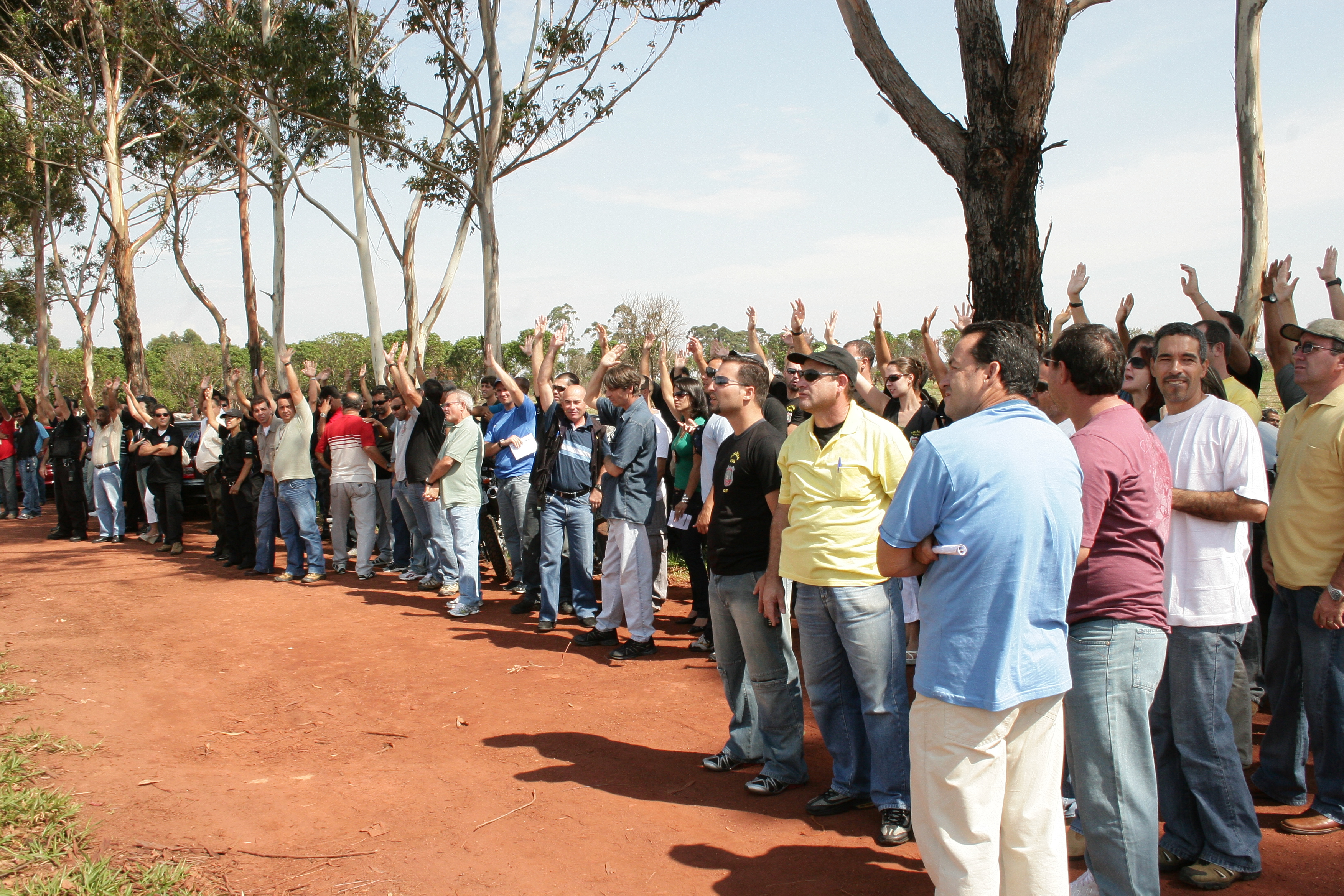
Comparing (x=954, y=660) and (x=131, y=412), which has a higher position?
(x=131, y=412)

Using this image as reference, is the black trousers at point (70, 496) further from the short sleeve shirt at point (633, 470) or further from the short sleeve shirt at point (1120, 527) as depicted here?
the short sleeve shirt at point (1120, 527)

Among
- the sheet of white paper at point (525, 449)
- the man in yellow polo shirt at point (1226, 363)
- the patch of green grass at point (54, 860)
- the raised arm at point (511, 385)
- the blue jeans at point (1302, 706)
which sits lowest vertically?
the patch of green grass at point (54, 860)

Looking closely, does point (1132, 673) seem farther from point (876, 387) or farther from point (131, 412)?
point (131, 412)

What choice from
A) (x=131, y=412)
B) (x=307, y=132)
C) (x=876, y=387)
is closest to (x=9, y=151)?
(x=307, y=132)

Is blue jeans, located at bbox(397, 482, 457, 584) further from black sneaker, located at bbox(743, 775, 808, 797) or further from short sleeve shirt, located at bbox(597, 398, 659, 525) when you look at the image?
black sneaker, located at bbox(743, 775, 808, 797)

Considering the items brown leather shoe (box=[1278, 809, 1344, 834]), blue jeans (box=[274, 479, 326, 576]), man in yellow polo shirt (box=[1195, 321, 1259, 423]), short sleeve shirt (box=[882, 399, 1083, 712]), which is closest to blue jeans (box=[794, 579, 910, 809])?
short sleeve shirt (box=[882, 399, 1083, 712])

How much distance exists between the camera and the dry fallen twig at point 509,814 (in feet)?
13.9

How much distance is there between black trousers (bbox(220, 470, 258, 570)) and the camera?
10750 millimetres

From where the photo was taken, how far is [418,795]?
462 cm

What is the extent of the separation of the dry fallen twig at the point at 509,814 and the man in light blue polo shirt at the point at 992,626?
224cm

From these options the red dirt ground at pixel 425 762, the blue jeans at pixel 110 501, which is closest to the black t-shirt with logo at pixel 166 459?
A: the blue jeans at pixel 110 501

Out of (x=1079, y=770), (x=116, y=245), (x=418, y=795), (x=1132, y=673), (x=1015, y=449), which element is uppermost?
(x=116, y=245)

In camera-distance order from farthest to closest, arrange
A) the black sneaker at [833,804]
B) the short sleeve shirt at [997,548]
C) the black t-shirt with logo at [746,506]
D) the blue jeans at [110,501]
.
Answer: the blue jeans at [110,501] → the black t-shirt with logo at [746,506] → the black sneaker at [833,804] → the short sleeve shirt at [997,548]

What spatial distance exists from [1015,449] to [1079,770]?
117 cm
